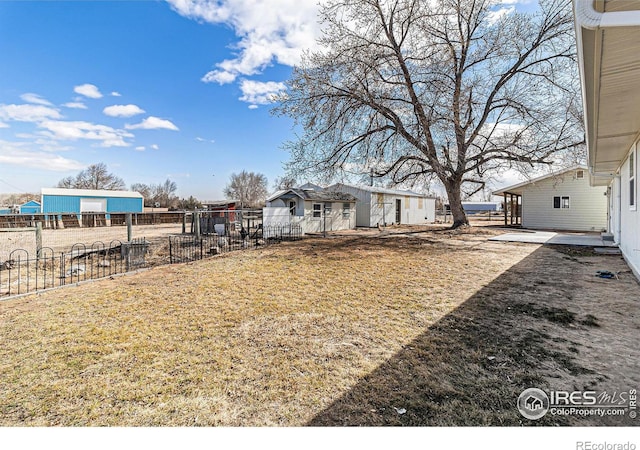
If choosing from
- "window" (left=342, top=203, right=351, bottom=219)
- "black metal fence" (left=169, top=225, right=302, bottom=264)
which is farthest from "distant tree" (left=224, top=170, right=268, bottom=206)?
"black metal fence" (left=169, top=225, right=302, bottom=264)

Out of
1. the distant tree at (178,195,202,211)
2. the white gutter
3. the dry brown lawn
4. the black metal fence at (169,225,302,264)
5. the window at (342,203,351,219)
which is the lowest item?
the dry brown lawn

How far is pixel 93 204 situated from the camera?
2952 centimetres

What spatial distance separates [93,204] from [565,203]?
40.7 metres

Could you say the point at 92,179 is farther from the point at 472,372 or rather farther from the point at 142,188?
the point at 472,372

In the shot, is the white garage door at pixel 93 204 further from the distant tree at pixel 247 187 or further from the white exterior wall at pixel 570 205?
the white exterior wall at pixel 570 205

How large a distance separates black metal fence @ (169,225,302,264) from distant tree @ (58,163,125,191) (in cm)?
4743

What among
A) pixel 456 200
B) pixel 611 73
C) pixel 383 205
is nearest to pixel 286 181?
pixel 456 200

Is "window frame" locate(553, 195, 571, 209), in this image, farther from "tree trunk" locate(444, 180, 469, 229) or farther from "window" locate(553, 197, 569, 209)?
"tree trunk" locate(444, 180, 469, 229)

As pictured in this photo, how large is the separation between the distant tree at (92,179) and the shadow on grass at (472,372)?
6023 centimetres

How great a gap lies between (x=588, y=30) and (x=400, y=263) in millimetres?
6675

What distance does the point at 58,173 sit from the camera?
4994 centimetres

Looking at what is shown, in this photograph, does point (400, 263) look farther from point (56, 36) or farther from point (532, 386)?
point (56, 36)

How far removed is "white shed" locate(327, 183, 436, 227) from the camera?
22359 mm
